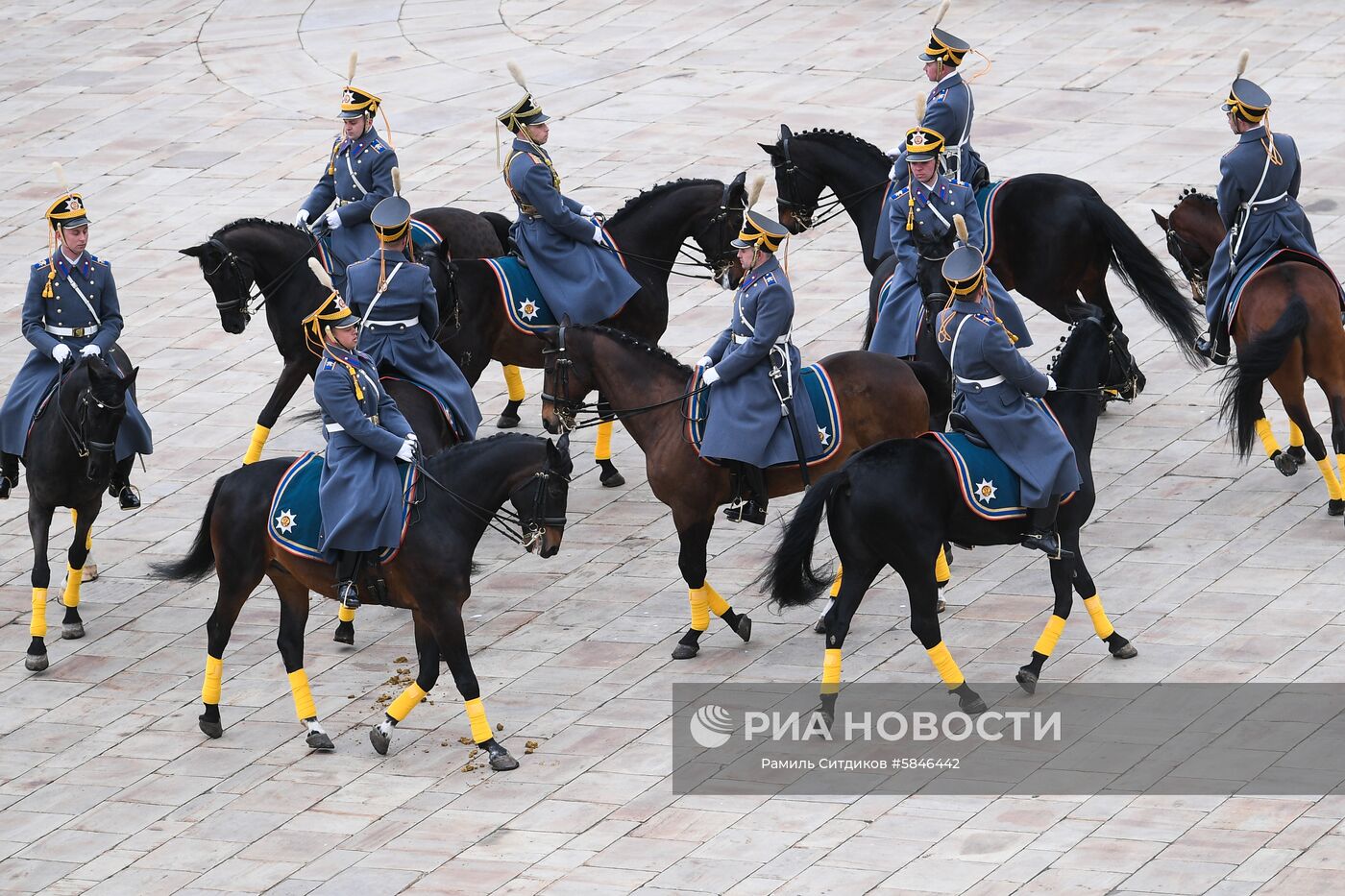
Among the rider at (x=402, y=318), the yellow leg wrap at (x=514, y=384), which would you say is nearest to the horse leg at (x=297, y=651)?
the rider at (x=402, y=318)

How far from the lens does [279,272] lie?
1652cm

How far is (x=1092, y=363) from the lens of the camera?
526 inches

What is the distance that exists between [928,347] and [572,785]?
13.8 feet

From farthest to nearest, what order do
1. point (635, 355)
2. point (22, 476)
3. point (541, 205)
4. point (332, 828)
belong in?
1. point (22, 476)
2. point (541, 205)
3. point (635, 355)
4. point (332, 828)

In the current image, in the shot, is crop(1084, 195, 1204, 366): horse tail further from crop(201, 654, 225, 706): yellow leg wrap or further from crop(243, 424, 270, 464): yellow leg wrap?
crop(201, 654, 225, 706): yellow leg wrap

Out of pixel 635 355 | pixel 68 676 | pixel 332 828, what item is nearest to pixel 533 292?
pixel 635 355

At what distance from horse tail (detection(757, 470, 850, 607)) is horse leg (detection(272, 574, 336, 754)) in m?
2.72

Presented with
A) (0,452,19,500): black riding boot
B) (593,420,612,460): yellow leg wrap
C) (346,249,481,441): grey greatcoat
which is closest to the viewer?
(346,249,481,441): grey greatcoat

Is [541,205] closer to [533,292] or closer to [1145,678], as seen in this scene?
[533,292]

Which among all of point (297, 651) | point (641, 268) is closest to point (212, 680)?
point (297, 651)

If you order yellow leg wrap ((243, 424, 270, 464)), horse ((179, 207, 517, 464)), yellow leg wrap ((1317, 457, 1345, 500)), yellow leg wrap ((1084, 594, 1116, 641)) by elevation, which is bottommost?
yellow leg wrap ((1317, 457, 1345, 500))

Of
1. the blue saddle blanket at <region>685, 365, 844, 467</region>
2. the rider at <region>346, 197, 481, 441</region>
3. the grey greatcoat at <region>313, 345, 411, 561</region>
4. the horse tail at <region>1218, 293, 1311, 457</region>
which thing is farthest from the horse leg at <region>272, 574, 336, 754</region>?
the horse tail at <region>1218, 293, 1311, 457</region>

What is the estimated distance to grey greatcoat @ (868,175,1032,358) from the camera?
50.3 ft

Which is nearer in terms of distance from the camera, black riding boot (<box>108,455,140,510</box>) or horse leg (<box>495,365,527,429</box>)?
black riding boot (<box>108,455,140,510</box>)
